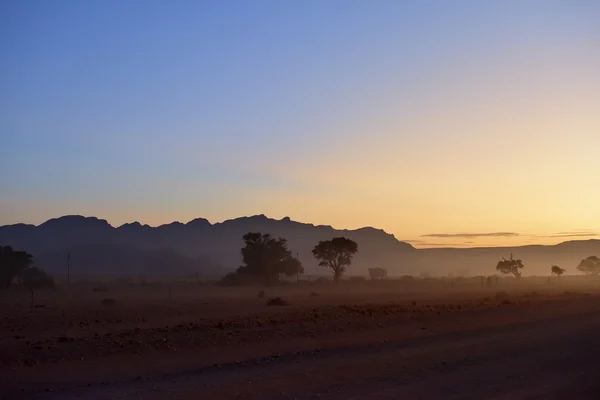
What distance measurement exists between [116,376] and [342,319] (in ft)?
47.6

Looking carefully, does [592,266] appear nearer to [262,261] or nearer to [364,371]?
[262,261]

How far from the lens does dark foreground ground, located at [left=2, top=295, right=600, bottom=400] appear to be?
1477 centimetres

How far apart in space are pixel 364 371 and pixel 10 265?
62.9 meters

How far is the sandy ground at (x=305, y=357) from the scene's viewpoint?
15148 millimetres

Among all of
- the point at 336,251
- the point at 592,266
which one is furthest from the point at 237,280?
the point at 592,266

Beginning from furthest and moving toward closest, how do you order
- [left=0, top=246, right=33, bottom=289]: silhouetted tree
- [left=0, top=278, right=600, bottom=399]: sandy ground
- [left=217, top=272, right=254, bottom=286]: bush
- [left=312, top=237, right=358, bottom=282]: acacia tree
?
[left=312, top=237, right=358, bottom=282]: acacia tree < [left=217, top=272, right=254, bottom=286]: bush < [left=0, top=246, right=33, bottom=289]: silhouetted tree < [left=0, top=278, right=600, bottom=399]: sandy ground

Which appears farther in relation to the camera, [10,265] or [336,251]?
[336,251]

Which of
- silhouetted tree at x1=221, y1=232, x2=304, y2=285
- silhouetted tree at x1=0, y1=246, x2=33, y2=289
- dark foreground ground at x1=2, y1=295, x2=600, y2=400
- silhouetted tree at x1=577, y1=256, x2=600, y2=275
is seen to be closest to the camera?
dark foreground ground at x1=2, y1=295, x2=600, y2=400

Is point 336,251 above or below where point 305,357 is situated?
above

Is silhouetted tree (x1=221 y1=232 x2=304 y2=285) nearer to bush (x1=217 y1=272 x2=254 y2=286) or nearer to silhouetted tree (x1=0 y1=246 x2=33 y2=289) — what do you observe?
bush (x1=217 y1=272 x2=254 y2=286)

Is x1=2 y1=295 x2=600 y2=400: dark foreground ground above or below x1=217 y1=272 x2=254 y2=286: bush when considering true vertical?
below

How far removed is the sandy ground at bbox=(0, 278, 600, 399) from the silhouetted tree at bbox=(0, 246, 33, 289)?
39.7m

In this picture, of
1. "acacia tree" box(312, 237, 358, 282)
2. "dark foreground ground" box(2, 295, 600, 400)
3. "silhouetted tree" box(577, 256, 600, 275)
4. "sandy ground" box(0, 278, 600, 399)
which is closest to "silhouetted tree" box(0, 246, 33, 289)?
"acacia tree" box(312, 237, 358, 282)

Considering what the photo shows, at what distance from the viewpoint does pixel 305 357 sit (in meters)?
20.3
